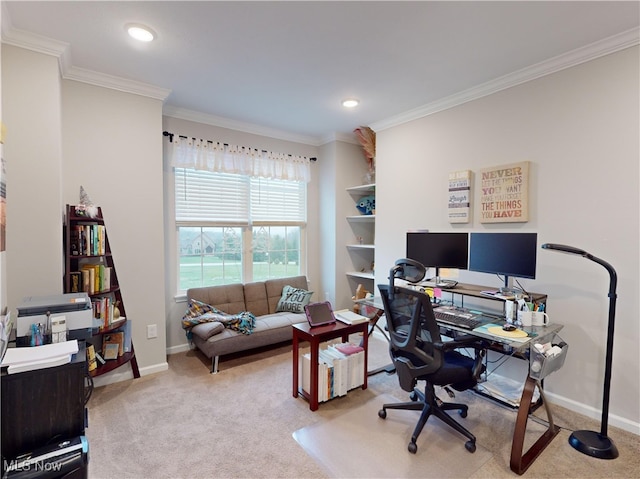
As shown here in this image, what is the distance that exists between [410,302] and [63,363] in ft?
6.01

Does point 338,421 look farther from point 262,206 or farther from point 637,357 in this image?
point 262,206

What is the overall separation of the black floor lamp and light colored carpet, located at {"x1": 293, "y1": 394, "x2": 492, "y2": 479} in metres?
0.62

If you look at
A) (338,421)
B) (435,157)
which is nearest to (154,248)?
(338,421)

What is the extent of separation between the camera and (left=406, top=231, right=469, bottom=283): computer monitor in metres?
2.84

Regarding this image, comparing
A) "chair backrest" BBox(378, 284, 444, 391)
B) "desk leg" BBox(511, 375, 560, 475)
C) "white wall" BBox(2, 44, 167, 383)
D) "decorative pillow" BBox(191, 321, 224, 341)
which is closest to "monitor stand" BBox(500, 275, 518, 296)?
"desk leg" BBox(511, 375, 560, 475)

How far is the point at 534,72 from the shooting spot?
259 cm

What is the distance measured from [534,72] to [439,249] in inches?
62.1

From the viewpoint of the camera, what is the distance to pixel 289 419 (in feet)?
7.74

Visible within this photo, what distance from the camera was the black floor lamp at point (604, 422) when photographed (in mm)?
1968

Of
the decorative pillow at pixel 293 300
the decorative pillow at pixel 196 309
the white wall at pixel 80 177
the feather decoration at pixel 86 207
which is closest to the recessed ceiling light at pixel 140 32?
the white wall at pixel 80 177

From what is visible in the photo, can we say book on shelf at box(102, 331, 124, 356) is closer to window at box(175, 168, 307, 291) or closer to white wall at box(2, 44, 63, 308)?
white wall at box(2, 44, 63, 308)

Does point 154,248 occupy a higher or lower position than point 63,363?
higher
